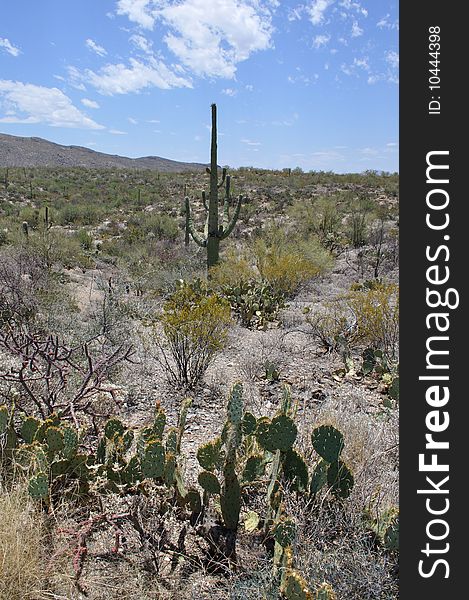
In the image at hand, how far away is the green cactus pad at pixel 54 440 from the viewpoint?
3365mm

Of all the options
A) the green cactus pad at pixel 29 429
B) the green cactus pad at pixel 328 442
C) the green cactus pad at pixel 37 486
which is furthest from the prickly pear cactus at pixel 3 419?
the green cactus pad at pixel 328 442

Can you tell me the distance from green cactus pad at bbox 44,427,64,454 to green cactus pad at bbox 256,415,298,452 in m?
1.35

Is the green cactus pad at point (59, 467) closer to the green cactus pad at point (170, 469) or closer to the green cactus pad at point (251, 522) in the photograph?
the green cactus pad at point (170, 469)

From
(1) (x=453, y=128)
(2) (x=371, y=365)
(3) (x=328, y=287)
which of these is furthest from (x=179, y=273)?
(1) (x=453, y=128)

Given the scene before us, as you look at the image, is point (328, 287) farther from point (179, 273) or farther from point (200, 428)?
point (200, 428)

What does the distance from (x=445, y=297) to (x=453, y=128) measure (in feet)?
2.66

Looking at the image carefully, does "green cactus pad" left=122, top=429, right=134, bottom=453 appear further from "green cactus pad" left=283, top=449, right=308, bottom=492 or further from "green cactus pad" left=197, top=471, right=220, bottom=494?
"green cactus pad" left=283, top=449, right=308, bottom=492

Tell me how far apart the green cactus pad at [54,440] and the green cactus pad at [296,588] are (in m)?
1.78

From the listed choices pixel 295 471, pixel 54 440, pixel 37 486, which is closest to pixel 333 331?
pixel 295 471

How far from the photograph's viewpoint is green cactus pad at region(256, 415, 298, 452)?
11.0 ft

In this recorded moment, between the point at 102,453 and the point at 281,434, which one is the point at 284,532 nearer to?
the point at 281,434

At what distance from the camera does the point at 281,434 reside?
3.38 meters

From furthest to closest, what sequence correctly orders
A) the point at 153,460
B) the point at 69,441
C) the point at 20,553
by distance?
the point at 69,441 < the point at 153,460 < the point at 20,553

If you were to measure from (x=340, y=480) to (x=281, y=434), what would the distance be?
1.53 ft
